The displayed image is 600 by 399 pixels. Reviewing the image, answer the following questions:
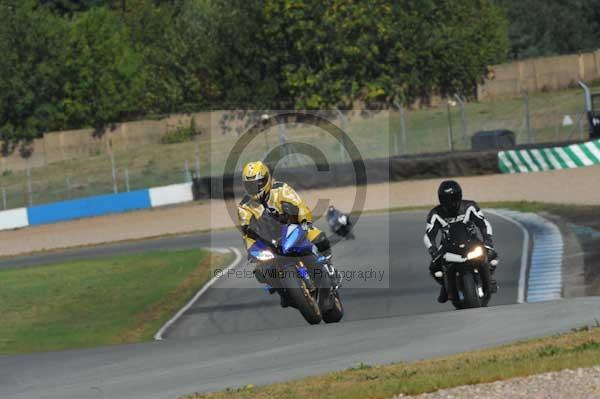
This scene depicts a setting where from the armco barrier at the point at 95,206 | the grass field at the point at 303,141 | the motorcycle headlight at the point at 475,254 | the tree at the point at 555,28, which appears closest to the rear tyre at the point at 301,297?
the motorcycle headlight at the point at 475,254

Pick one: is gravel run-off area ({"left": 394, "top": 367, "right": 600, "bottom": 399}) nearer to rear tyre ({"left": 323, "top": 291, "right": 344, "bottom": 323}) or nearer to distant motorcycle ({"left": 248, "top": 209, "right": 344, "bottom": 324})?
distant motorcycle ({"left": 248, "top": 209, "right": 344, "bottom": 324})

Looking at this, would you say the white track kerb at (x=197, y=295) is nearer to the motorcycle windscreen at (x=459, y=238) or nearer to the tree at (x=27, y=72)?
the motorcycle windscreen at (x=459, y=238)

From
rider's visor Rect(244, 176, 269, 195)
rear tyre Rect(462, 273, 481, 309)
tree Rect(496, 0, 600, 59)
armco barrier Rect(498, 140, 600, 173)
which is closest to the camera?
rear tyre Rect(462, 273, 481, 309)

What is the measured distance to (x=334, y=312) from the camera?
12.9m

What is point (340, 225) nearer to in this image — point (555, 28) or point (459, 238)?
point (459, 238)

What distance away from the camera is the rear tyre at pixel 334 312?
42.2 ft

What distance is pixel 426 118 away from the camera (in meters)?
51.6

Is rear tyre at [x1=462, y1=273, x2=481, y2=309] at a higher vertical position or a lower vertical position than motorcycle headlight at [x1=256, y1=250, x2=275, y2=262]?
lower

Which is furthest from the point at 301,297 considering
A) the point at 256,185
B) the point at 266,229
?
the point at 256,185

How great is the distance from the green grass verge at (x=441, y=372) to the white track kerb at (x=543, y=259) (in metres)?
5.66

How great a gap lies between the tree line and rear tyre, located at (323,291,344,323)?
47.9 m

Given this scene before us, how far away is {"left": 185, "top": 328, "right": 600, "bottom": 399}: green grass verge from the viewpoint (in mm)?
8047

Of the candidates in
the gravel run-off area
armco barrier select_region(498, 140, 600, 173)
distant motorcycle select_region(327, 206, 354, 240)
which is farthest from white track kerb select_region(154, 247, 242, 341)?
armco barrier select_region(498, 140, 600, 173)

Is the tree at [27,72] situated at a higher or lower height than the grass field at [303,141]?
higher
